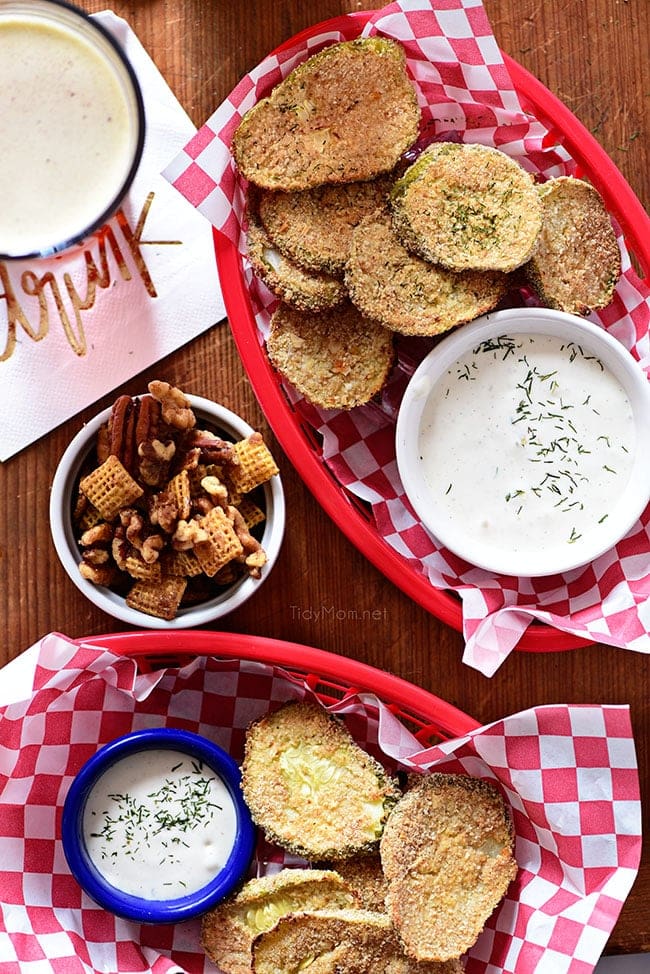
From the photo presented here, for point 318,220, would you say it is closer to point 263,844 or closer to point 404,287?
point 404,287

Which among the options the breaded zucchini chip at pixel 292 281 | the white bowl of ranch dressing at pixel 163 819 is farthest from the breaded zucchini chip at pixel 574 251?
the white bowl of ranch dressing at pixel 163 819

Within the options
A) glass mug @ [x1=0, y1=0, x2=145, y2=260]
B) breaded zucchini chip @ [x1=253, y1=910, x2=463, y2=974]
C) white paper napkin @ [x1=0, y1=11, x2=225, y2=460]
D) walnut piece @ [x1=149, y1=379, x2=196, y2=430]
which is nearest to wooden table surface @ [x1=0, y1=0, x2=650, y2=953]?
white paper napkin @ [x1=0, y1=11, x2=225, y2=460]

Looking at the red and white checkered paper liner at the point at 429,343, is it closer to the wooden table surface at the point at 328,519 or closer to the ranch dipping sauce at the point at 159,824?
the wooden table surface at the point at 328,519

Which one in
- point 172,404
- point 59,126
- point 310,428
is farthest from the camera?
point 310,428

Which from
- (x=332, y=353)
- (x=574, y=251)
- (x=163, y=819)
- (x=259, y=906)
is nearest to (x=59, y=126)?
(x=332, y=353)

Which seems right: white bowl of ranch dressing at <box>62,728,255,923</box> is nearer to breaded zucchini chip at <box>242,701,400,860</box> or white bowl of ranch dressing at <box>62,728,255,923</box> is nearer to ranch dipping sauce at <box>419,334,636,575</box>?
breaded zucchini chip at <box>242,701,400,860</box>

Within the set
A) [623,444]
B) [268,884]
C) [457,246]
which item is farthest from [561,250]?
[268,884]
